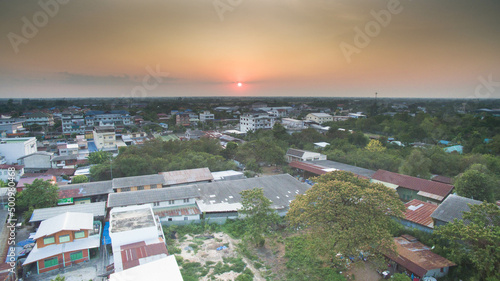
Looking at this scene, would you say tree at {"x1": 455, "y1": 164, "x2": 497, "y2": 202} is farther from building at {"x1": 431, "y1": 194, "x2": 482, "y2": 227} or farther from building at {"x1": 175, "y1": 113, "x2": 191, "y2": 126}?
building at {"x1": 175, "y1": 113, "x2": 191, "y2": 126}

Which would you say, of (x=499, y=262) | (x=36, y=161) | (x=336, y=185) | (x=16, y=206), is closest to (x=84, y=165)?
(x=36, y=161)

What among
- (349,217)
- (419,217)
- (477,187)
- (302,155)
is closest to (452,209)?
(419,217)

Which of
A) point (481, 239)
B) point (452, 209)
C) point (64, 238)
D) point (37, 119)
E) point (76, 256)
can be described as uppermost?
point (37, 119)

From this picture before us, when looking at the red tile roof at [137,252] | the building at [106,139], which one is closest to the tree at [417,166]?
the red tile roof at [137,252]

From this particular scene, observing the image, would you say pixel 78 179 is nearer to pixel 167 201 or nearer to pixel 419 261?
pixel 167 201

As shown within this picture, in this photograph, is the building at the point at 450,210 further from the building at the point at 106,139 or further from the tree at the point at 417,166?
the building at the point at 106,139

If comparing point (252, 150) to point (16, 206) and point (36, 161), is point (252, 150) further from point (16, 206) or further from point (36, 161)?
point (36, 161)
